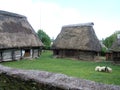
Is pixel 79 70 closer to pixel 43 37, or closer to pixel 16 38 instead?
pixel 16 38

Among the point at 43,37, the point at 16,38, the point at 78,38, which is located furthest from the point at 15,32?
the point at 43,37

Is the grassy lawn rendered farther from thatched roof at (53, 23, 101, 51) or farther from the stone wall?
the stone wall

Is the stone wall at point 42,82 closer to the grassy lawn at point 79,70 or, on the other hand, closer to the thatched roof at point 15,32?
the grassy lawn at point 79,70

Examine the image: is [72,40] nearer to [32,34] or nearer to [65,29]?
[65,29]

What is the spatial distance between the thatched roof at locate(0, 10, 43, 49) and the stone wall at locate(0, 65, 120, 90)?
16.9 m

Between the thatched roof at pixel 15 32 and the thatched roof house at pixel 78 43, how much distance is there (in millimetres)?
4411

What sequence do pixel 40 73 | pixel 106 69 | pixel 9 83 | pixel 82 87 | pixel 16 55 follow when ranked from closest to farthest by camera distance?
1. pixel 82 87
2. pixel 40 73
3. pixel 9 83
4. pixel 106 69
5. pixel 16 55

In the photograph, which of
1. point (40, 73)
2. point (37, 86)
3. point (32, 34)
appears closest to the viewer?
point (37, 86)

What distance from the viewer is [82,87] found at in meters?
3.83

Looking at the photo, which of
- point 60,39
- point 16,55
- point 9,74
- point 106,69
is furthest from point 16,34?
point 9,74

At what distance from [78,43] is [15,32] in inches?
386

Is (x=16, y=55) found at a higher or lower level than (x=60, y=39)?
lower

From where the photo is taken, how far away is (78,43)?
1152 inches

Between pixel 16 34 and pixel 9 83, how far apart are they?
68.4 ft
